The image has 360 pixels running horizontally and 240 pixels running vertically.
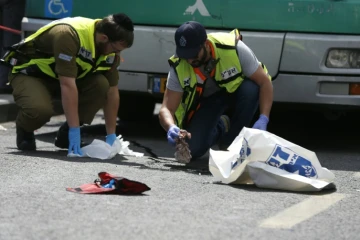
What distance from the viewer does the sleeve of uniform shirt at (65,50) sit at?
6809 mm

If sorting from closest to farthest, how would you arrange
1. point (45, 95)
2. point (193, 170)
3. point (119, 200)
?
point (119, 200) < point (193, 170) < point (45, 95)

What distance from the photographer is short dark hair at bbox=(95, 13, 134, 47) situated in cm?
672

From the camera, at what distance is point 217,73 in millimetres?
6840

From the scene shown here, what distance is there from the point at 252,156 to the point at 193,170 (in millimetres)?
837

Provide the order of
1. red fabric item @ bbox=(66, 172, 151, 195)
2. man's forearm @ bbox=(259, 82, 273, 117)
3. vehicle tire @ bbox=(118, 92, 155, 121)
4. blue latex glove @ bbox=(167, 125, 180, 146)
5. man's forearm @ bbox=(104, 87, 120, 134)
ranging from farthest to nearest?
1. vehicle tire @ bbox=(118, 92, 155, 121)
2. man's forearm @ bbox=(104, 87, 120, 134)
3. man's forearm @ bbox=(259, 82, 273, 117)
4. blue latex glove @ bbox=(167, 125, 180, 146)
5. red fabric item @ bbox=(66, 172, 151, 195)

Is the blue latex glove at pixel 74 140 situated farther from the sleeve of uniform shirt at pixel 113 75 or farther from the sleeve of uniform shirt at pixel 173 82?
the sleeve of uniform shirt at pixel 173 82

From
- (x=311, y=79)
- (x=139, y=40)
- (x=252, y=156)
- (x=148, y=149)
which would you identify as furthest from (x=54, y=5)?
(x=252, y=156)

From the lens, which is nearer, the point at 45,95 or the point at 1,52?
the point at 45,95

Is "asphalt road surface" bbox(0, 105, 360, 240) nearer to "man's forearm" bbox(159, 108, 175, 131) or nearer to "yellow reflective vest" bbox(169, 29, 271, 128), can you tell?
"man's forearm" bbox(159, 108, 175, 131)

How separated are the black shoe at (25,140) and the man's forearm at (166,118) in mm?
1006

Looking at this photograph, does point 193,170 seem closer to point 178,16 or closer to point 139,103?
point 178,16

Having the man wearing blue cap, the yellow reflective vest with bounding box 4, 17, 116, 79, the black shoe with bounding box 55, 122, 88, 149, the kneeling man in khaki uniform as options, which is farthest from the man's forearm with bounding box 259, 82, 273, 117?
the black shoe with bounding box 55, 122, 88, 149

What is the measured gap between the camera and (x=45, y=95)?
283 inches

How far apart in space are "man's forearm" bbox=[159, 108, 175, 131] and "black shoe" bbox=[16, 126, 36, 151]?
1006mm
